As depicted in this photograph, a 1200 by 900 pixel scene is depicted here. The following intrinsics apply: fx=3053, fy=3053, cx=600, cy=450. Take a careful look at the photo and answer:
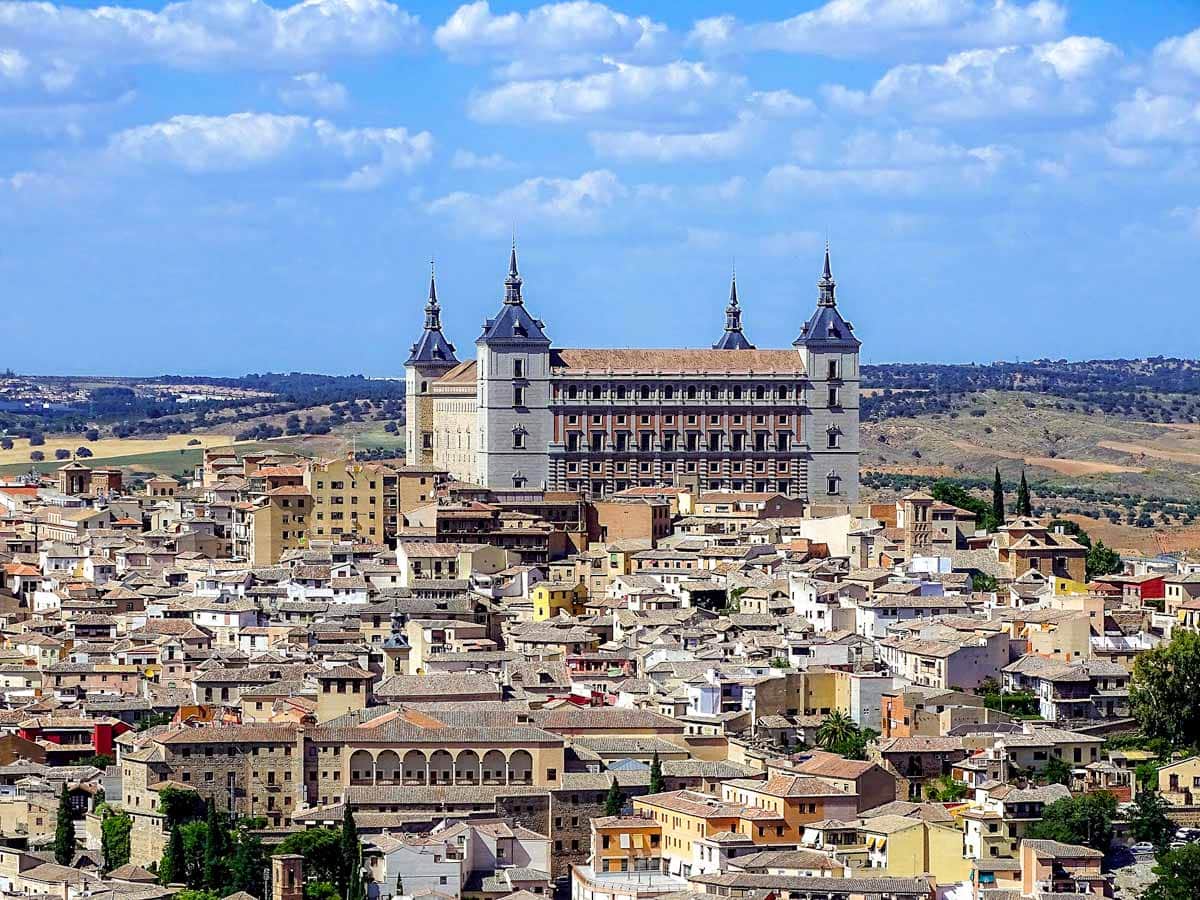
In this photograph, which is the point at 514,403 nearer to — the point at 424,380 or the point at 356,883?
the point at 424,380

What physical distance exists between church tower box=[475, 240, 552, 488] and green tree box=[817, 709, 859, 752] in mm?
35198

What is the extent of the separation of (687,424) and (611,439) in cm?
254

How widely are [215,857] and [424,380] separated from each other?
5567 cm

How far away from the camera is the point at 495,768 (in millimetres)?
57594

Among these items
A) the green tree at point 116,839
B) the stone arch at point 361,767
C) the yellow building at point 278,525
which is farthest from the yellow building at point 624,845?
the yellow building at point 278,525

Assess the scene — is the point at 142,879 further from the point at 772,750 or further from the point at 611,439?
the point at 611,439

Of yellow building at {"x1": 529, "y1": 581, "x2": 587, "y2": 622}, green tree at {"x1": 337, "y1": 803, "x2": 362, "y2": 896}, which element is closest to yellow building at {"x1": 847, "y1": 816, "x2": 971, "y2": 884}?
green tree at {"x1": 337, "y1": 803, "x2": 362, "y2": 896}

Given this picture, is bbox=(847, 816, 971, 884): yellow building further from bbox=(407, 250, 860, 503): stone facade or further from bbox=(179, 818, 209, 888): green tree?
bbox=(407, 250, 860, 503): stone facade

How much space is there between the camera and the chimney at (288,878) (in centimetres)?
5262

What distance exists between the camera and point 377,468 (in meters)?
91.8

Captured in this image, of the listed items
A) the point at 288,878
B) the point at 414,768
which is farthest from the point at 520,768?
the point at 288,878

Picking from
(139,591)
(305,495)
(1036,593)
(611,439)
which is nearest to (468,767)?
(1036,593)

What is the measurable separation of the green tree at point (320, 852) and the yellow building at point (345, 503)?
3473 centimetres

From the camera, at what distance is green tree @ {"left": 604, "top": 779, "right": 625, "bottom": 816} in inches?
2208
